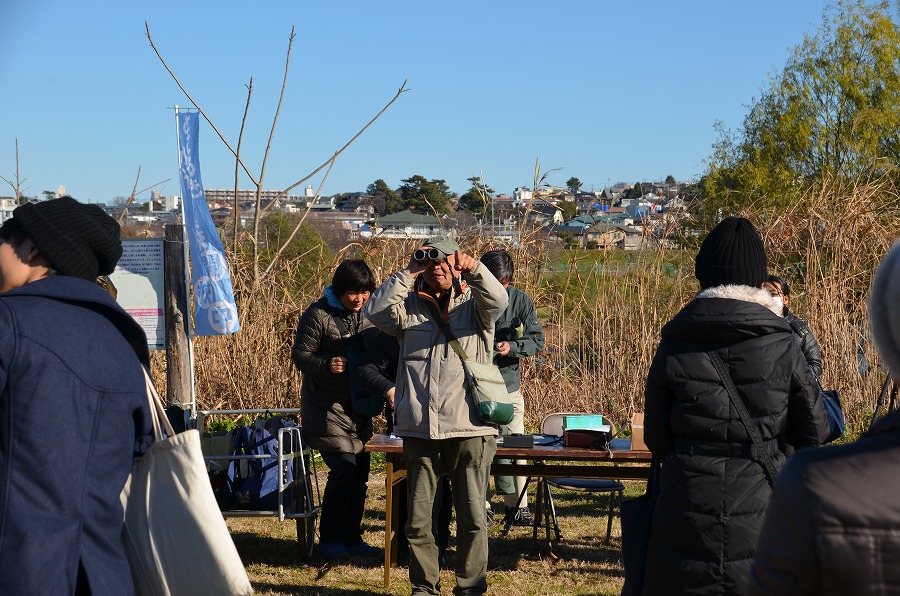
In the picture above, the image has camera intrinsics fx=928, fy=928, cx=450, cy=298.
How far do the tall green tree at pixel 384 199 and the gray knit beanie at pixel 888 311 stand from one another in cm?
4658

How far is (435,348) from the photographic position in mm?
4633

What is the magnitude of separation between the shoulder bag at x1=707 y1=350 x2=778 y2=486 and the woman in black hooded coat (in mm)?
14

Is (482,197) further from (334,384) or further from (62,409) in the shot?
(62,409)

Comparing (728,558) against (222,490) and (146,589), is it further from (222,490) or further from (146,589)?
(222,490)

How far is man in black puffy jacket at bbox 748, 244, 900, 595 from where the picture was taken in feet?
3.78

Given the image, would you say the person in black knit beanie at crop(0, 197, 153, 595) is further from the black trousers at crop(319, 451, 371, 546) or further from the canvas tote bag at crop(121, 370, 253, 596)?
the black trousers at crop(319, 451, 371, 546)

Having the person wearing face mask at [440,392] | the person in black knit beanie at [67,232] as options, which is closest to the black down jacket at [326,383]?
the person wearing face mask at [440,392]

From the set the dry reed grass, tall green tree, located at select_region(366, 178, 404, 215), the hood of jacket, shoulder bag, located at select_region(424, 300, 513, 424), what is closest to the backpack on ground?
Result: shoulder bag, located at select_region(424, 300, 513, 424)

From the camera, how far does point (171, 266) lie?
6770 millimetres

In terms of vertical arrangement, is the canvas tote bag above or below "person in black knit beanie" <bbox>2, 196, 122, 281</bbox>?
below

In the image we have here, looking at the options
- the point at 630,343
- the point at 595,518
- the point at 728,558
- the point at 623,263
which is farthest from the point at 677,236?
the point at 728,558

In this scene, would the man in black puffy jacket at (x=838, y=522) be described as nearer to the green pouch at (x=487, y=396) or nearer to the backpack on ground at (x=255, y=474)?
the green pouch at (x=487, y=396)

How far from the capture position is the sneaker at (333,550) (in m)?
5.89

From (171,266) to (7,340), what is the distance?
16.2 feet
